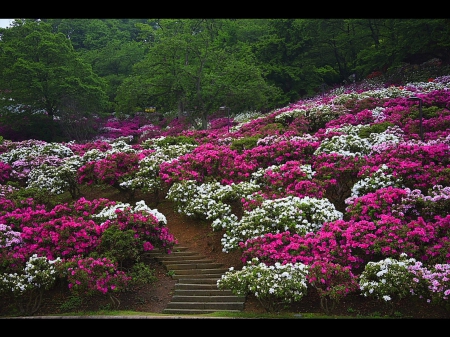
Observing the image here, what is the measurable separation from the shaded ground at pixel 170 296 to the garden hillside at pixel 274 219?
0.15m

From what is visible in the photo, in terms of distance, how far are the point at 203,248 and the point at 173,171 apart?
10.2ft

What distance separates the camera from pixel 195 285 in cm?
830

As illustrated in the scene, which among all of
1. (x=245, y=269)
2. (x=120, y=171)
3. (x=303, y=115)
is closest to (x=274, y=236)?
(x=245, y=269)

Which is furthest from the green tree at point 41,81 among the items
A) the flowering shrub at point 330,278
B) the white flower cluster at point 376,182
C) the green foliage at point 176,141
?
the flowering shrub at point 330,278

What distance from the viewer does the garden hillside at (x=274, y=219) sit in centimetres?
676

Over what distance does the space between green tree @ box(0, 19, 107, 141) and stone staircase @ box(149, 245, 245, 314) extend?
18113 millimetres

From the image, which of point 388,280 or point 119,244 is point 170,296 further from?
point 388,280

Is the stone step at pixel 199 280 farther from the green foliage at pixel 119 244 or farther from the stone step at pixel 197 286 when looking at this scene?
the green foliage at pixel 119 244

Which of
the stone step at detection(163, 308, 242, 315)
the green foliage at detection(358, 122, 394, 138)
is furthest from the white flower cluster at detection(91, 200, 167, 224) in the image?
the green foliage at detection(358, 122, 394, 138)

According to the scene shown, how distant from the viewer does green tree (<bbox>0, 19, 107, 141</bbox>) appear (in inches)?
968

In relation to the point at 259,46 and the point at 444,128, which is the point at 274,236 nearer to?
the point at 444,128

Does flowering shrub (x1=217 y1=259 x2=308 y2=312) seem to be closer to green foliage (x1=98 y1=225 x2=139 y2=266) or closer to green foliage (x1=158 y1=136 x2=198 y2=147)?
green foliage (x1=98 y1=225 x2=139 y2=266)
